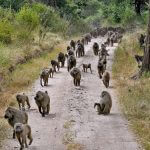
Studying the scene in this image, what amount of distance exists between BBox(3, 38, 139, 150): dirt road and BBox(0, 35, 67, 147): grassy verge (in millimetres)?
858

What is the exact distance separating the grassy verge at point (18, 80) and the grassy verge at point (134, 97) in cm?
→ 442

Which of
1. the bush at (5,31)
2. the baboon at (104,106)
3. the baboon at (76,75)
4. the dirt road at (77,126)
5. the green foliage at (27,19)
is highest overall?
the green foliage at (27,19)

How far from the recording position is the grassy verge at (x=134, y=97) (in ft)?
55.6

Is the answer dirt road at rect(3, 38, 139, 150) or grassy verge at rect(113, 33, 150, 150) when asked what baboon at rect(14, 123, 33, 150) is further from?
grassy verge at rect(113, 33, 150, 150)

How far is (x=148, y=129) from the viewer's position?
55.1 ft

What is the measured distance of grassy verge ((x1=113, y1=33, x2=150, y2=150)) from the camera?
17.0 metres

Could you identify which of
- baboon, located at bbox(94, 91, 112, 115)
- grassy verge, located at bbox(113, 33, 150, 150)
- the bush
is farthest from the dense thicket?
baboon, located at bbox(94, 91, 112, 115)

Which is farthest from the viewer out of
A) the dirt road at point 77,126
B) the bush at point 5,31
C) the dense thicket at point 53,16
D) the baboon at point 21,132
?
the dense thicket at point 53,16

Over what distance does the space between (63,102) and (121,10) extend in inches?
2025

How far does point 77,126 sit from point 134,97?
183 inches

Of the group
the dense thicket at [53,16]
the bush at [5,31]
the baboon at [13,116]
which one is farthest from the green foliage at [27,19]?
the baboon at [13,116]

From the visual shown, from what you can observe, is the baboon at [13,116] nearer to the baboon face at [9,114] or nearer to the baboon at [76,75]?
the baboon face at [9,114]

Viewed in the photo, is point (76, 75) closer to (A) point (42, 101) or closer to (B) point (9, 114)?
(A) point (42, 101)

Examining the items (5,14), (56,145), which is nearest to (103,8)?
(5,14)
